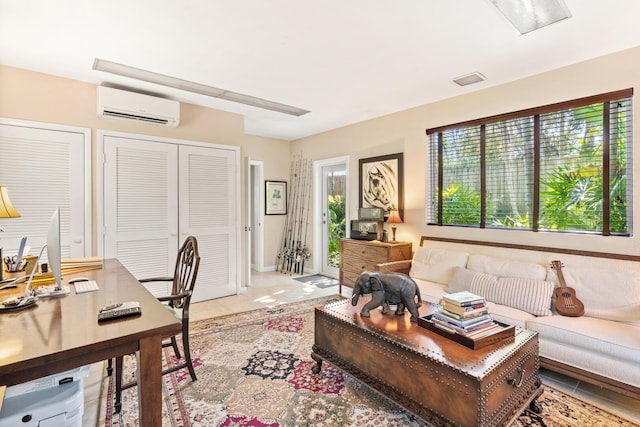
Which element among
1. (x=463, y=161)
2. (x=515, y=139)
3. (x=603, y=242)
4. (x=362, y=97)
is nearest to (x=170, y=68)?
(x=362, y=97)

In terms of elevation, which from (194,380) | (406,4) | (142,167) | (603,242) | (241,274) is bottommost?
(194,380)

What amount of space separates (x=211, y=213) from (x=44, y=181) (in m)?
1.72

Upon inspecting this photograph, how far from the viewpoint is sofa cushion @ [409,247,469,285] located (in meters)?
3.23

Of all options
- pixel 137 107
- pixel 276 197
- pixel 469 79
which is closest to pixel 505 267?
pixel 469 79

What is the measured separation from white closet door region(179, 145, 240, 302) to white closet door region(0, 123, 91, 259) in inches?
39.7

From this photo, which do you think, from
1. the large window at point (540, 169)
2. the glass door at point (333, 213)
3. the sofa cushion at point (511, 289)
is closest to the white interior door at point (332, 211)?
the glass door at point (333, 213)

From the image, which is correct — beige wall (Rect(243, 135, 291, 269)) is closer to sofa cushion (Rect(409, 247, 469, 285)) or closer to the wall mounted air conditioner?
the wall mounted air conditioner

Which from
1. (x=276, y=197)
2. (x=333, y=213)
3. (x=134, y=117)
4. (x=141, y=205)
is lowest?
(x=333, y=213)

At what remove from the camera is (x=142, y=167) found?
3.69m

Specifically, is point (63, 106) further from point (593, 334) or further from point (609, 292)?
point (609, 292)

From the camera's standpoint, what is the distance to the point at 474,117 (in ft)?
11.5

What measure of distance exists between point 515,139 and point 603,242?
1.22m

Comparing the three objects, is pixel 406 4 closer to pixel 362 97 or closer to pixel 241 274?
pixel 362 97

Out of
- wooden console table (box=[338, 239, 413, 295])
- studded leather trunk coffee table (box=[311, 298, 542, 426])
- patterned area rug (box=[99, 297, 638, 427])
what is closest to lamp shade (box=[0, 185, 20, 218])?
patterned area rug (box=[99, 297, 638, 427])
